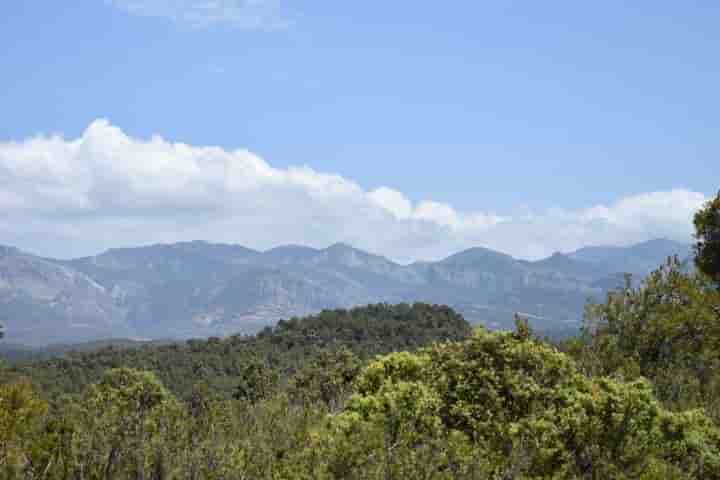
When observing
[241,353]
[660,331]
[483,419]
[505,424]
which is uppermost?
[660,331]

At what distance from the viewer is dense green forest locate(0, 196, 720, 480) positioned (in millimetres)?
20094

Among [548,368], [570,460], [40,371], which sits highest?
[548,368]

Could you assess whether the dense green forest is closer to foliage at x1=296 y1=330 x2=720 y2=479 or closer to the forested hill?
foliage at x1=296 y1=330 x2=720 y2=479

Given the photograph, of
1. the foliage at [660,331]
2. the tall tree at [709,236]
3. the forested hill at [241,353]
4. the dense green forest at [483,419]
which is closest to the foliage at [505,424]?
the dense green forest at [483,419]

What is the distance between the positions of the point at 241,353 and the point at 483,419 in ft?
444

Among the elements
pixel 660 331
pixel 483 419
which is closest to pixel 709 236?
pixel 660 331

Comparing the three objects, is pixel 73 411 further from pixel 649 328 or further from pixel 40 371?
pixel 40 371

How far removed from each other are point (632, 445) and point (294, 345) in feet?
504

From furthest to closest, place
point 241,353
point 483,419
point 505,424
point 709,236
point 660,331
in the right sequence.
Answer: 1. point 241,353
2. point 709,236
3. point 660,331
4. point 483,419
5. point 505,424

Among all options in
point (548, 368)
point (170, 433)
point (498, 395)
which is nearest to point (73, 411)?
point (170, 433)

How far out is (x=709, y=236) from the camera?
47.9 metres

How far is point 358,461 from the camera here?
19.2 m

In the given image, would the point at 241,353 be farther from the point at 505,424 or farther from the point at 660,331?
the point at 505,424

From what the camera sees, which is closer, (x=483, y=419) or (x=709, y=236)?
(x=483, y=419)
